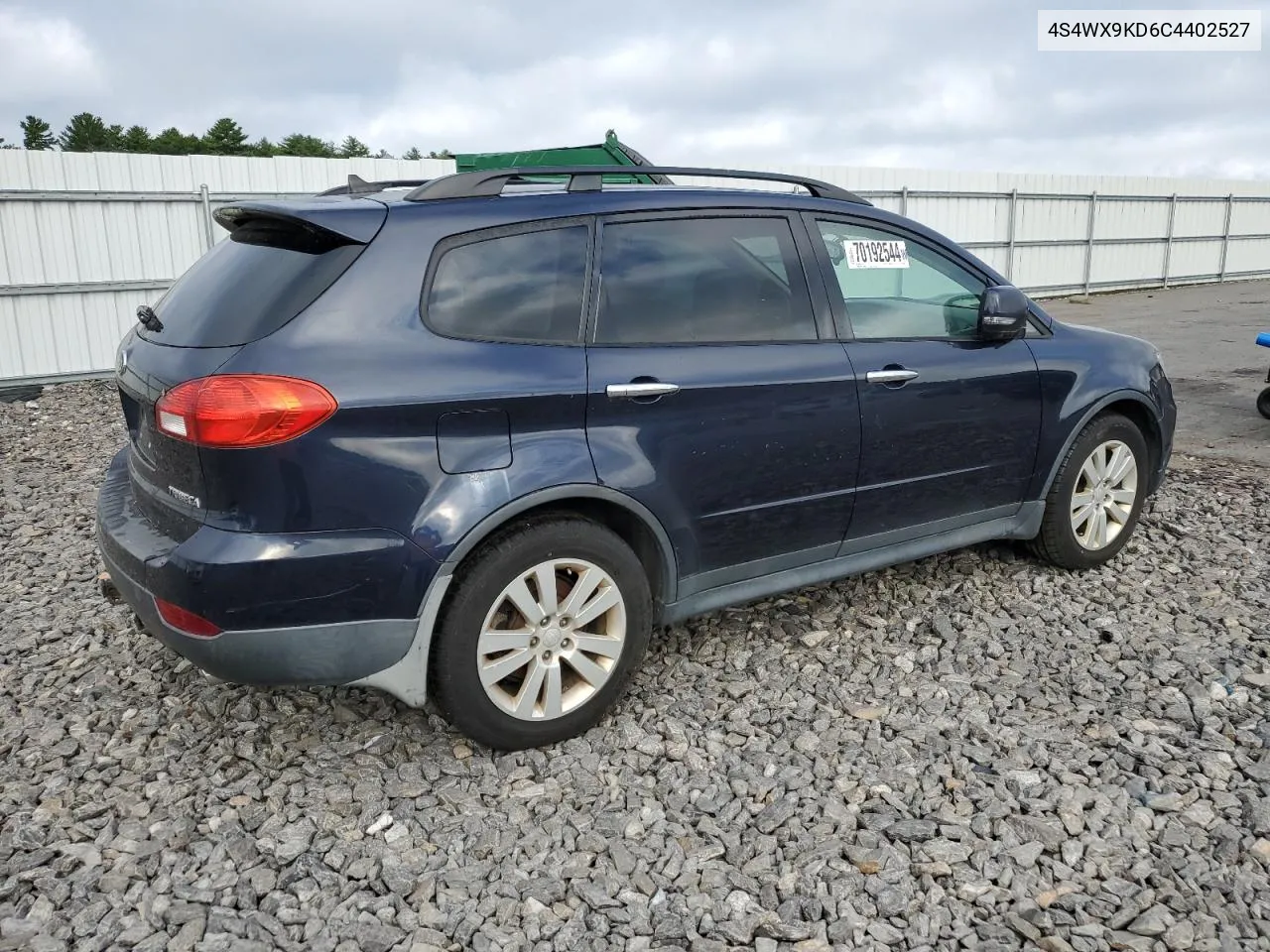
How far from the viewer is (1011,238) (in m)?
19.8

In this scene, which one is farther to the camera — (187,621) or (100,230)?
(100,230)

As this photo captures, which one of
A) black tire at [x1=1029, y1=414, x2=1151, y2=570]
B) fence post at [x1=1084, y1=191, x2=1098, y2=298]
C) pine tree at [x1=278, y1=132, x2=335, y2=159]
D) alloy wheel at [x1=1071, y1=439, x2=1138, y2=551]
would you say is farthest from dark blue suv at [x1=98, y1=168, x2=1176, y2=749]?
pine tree at [x1=278, y1=132, x2=335, y2=159]

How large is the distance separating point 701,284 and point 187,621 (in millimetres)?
1862

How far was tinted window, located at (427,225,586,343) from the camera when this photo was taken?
287 cm

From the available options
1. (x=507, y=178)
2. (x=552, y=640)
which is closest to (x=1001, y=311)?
(x=507, y=178)

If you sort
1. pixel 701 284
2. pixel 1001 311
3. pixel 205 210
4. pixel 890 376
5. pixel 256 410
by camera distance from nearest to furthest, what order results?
pixel 256 410, pixel 701 284, pixel 890 376, pixel 1001 311, pixel 205 210

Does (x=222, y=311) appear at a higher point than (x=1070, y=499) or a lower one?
higher

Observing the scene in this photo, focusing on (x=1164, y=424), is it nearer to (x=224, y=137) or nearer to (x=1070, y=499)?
(x=1070, y=499)

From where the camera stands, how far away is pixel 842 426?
3525 millimetres

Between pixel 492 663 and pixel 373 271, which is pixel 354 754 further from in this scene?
pixel 373 271

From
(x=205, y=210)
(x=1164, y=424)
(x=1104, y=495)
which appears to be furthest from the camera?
(x=205, y=210)

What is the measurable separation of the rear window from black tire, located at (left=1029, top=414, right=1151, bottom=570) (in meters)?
3.08

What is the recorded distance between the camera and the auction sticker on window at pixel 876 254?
3766mm

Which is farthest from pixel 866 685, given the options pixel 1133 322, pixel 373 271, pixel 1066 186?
pixel 1066 186
